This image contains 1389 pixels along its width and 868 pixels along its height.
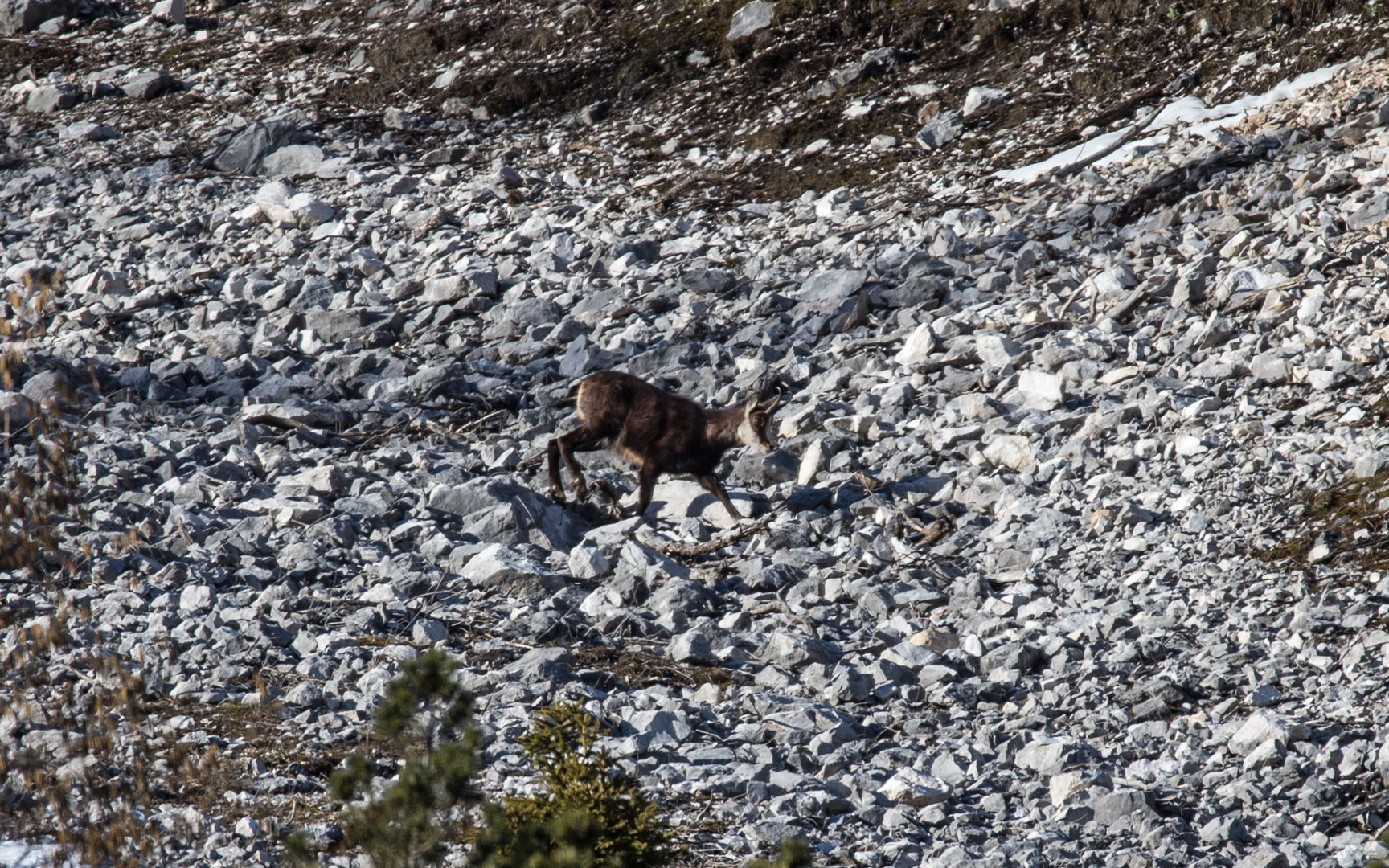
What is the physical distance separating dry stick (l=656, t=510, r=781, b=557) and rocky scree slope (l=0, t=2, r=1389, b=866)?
54mm

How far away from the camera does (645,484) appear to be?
9.74 metres

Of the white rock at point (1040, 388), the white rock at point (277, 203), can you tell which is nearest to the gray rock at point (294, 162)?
the white rock at point (277, 203)

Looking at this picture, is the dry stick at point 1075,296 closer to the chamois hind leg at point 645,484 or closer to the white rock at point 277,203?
the chamois hind leg at point 645,484

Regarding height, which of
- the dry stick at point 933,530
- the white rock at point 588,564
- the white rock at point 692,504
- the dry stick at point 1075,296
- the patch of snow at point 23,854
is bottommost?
the white rock at point 692,504

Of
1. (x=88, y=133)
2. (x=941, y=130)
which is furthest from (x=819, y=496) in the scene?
(x=88, y=133)

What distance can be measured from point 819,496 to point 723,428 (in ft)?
3.74

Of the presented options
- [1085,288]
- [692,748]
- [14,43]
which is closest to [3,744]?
[692,748]

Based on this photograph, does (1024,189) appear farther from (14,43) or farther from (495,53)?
(14,43)

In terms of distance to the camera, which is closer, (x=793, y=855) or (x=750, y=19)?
(x=793, y=855)

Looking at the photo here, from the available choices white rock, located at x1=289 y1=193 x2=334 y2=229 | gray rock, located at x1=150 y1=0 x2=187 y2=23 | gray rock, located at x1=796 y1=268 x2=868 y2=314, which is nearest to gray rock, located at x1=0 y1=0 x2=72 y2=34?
gray rock, located at x1=150 y1=0 x2=187 y2=23

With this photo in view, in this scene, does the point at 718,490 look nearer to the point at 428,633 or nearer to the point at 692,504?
the point at 692,504

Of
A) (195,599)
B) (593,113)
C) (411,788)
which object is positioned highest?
(411,788)

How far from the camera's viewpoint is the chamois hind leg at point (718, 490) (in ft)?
29.8

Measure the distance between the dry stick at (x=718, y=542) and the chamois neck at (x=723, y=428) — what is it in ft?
2.89
